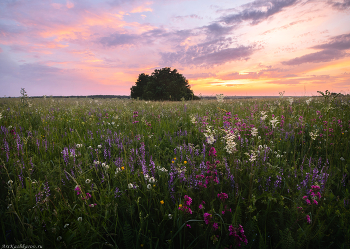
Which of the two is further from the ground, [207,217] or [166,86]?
[166,86]

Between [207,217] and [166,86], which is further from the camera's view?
[166,86]

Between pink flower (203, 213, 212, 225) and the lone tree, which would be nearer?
pink flower (203, 213, 212, 225)

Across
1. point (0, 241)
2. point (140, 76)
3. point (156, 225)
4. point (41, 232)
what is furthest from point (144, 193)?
point (140, 76)

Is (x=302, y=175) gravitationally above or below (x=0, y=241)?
above

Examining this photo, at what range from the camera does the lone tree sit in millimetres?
40219

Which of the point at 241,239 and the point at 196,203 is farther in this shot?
the point at 196,203

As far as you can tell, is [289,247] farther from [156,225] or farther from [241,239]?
[156,225]

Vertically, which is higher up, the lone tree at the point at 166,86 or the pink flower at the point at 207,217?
the lone tree at the point at 166,86

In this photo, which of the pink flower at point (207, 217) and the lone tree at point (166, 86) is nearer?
the pink flower at point (207, 217)

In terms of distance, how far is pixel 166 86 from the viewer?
4088 centimetres

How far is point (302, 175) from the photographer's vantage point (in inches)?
85.0

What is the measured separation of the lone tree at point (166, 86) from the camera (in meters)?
40.2

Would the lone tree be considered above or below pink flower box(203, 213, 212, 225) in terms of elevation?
above

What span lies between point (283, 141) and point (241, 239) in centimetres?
308
